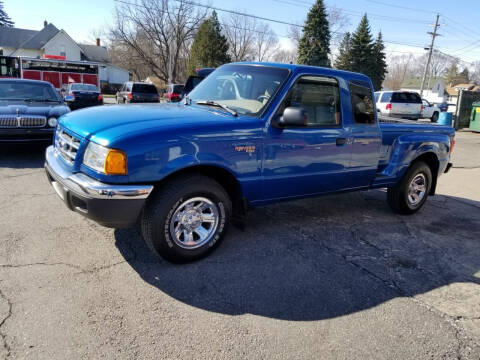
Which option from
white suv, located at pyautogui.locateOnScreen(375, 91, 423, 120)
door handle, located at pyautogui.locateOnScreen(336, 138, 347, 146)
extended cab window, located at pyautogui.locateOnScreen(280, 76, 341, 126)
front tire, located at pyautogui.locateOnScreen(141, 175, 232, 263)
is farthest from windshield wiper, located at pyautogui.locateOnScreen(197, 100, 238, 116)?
white suv, located at pyautogui.locateOnScreen(375, 91, 423, 120)

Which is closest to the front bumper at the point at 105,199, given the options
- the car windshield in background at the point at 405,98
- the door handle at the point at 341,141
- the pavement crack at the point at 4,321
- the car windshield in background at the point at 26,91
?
the pavement crack at the point at 4,321

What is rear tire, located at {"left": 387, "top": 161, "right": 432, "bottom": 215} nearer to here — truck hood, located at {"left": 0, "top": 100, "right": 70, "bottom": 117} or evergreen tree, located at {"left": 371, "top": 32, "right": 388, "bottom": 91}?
truck hood, located at {"left": 0, "top": 100, "right": 70, "bottom": 117}

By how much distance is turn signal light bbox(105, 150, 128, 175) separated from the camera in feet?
9.80

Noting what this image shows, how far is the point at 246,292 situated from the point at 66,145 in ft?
7.20

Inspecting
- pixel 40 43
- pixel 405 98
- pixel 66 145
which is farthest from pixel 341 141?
pixel 40 43

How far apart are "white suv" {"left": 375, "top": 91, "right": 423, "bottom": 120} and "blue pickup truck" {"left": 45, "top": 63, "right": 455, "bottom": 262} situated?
15.4 metres

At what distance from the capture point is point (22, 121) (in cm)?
709

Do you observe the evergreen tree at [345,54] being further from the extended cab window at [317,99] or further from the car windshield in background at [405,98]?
the extended cab window at [317,99]

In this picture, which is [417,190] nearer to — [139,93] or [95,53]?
[139,93]

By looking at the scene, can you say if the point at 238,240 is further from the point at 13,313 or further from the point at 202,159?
the point at 13,313

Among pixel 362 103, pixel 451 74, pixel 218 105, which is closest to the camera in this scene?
pixel 218 105

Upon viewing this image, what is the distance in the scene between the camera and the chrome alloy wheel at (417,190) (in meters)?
5.59

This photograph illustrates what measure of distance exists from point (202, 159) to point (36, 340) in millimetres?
1831

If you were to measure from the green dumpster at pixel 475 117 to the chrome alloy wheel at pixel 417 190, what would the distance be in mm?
16512
